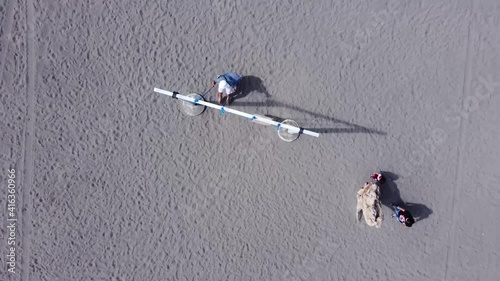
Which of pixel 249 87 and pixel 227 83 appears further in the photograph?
pixel 249 87

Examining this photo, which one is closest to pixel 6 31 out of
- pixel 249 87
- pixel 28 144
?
pixel 28 144

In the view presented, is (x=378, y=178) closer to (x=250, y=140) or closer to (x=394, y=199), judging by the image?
(x=394, y=199)

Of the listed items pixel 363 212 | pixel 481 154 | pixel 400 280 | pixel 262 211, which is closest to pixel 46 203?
pixel 262 211

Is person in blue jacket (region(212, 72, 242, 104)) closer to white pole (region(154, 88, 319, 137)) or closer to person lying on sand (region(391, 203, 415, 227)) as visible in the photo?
white pole (region(154, 88, 319, 137))

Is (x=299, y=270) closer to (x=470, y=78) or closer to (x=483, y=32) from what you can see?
(x=470, y=78)

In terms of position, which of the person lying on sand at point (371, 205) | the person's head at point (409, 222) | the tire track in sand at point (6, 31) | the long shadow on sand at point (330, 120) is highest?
the tire track in sand at point (6, 31)

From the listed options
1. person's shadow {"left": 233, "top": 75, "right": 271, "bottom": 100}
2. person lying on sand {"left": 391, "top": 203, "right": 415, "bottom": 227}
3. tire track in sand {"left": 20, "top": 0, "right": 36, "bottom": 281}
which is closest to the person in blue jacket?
person's shadow {"left": 233, "top": 75, "right": 271, "bottom": 100}

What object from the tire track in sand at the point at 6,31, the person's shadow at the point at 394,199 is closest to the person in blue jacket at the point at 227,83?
the person's shadow at the point at 394,199

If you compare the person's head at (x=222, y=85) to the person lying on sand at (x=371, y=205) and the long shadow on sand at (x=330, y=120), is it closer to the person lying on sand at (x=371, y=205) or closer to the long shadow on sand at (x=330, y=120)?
the long shadow on sand at (x=330, y=120)
